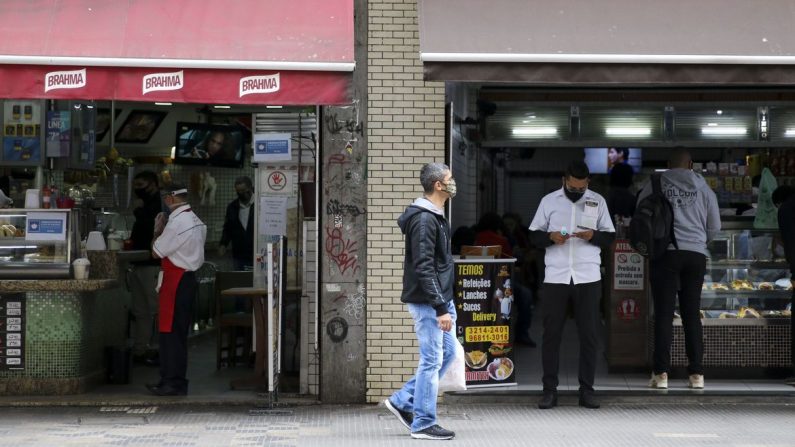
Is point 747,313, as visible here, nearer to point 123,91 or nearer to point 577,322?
point 577,322

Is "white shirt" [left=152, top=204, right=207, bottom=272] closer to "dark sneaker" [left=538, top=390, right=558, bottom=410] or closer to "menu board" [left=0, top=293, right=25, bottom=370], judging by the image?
"menu board" [left=0, top=293, right=25, bottom=370]

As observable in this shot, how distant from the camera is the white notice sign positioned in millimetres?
10477

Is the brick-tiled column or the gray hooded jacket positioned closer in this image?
the gray hooded jacket

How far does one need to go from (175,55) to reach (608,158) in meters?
9.45

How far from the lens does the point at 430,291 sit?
299 inches

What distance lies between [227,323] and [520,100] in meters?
4.12

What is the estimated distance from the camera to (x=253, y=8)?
29.7 feet

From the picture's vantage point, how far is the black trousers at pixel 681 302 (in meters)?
9.62

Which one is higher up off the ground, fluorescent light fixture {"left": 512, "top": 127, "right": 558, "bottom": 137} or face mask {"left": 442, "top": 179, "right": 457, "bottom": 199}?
fluorescent light fixture {"left": 512, "top": 127, "right": 558, "bottom": 137}

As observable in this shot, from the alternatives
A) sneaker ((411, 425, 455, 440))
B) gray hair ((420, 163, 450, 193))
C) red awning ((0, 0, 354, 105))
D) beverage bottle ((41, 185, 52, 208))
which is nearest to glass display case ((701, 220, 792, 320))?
sneaker ((411, 425, 455, 440))

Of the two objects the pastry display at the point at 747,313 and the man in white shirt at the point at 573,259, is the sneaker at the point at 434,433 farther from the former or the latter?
the pastry display at the point at 747,313

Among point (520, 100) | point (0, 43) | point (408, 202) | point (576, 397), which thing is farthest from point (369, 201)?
point (520, 100)

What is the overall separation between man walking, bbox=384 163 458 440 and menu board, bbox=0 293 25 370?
357cm

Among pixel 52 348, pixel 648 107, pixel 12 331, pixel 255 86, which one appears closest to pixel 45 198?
pixel 12 331
